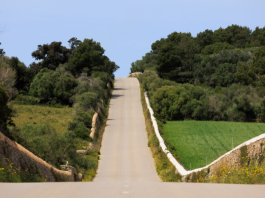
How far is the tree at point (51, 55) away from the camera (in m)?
68.2

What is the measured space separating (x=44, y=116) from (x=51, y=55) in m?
26.8

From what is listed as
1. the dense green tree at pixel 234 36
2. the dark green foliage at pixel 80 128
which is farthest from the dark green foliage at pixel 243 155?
the dense green tree at pixel 234 36

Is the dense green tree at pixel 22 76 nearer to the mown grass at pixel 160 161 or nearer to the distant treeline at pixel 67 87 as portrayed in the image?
the distant treeline at pixel 67 87

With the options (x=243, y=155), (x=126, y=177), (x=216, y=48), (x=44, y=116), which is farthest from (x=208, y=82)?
(x=243, y=155)

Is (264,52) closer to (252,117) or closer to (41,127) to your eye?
(252,117)

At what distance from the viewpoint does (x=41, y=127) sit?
24.0m

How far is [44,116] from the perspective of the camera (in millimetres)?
44219

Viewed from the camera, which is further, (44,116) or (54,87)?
(54,87)

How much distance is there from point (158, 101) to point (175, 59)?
19.5 metres

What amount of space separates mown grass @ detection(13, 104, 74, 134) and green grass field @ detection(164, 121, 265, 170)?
475 inches

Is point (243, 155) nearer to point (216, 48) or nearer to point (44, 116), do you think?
point (44, 116)

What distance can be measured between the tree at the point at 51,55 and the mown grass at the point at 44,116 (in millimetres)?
18231

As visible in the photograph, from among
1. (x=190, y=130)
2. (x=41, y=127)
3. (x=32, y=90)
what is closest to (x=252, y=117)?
(x=190, y=130)

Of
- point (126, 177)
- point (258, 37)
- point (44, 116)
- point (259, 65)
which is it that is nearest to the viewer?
point (126, 177)
